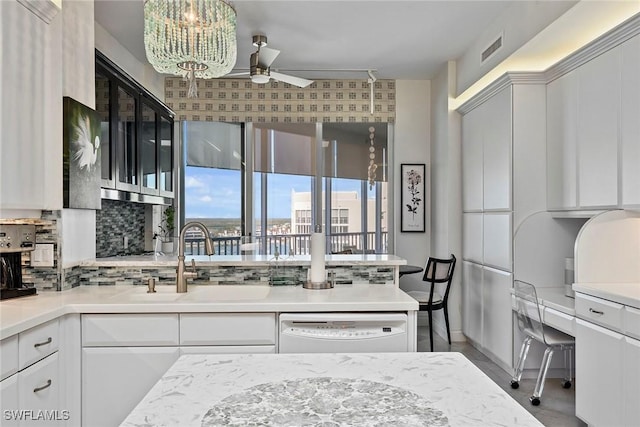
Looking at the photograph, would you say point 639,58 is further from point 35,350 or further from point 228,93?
point 228,93

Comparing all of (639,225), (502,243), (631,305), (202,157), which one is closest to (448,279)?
(502,243)

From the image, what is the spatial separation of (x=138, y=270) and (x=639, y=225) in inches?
123

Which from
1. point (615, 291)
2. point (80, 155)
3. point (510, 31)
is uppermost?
point (510, 31)

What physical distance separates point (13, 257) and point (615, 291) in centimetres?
327

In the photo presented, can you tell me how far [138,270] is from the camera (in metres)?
2.84

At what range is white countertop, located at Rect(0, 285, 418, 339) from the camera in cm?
215

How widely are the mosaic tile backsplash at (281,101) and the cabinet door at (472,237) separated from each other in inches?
64.9

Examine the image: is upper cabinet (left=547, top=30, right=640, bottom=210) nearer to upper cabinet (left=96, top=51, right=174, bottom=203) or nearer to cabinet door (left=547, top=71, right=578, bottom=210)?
cabinet door (left=547, top=71, right=578, bottom=210)

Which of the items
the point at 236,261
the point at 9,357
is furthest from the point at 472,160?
the point at 9,357

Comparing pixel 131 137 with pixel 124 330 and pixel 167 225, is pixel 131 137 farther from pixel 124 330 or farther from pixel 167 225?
pixel 124 330

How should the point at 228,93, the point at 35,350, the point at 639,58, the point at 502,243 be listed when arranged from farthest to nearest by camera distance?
the point at 228,93, the point at 502,243, the point at 639,58, the point at 35,350

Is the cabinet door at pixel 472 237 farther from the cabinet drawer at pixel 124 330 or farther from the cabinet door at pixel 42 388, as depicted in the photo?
the cabinet door at pixel 42 388

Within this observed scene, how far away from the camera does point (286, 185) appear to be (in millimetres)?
5742

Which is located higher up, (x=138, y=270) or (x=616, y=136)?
(x=616, y=136)
